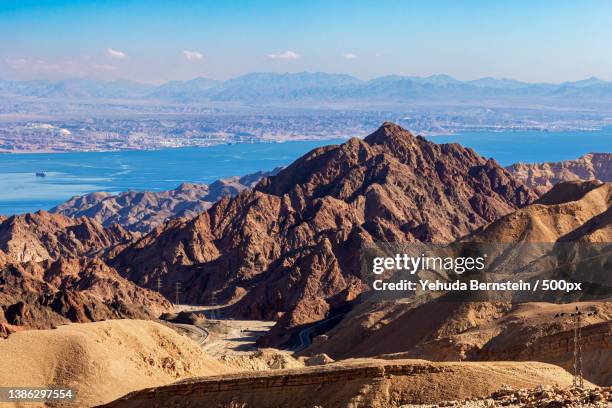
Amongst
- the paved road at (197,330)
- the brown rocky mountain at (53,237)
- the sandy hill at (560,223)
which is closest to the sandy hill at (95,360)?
the sandy hill at (560,223)

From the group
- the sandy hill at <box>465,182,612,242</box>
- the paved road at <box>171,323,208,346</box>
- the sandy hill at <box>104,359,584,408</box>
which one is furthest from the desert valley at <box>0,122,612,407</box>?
the paved road at <box>171,323,208,346</box>

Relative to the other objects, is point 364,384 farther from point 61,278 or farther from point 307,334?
point 61,278

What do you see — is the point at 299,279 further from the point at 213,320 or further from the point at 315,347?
the point at 315,347

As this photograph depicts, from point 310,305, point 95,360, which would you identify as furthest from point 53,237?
point 95,360

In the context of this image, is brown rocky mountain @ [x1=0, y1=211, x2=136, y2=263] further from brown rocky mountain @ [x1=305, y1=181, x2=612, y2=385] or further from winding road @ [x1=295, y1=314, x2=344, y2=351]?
brown rocky mountain @ [x1=305, y1=181, x2=612, y2=385]

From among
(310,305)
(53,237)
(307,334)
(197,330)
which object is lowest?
(197,330)

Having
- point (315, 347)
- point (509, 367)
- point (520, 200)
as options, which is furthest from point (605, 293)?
point (520, 200)

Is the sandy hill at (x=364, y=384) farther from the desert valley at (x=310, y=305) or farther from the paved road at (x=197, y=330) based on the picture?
the paved road at (x=197, y=330)
